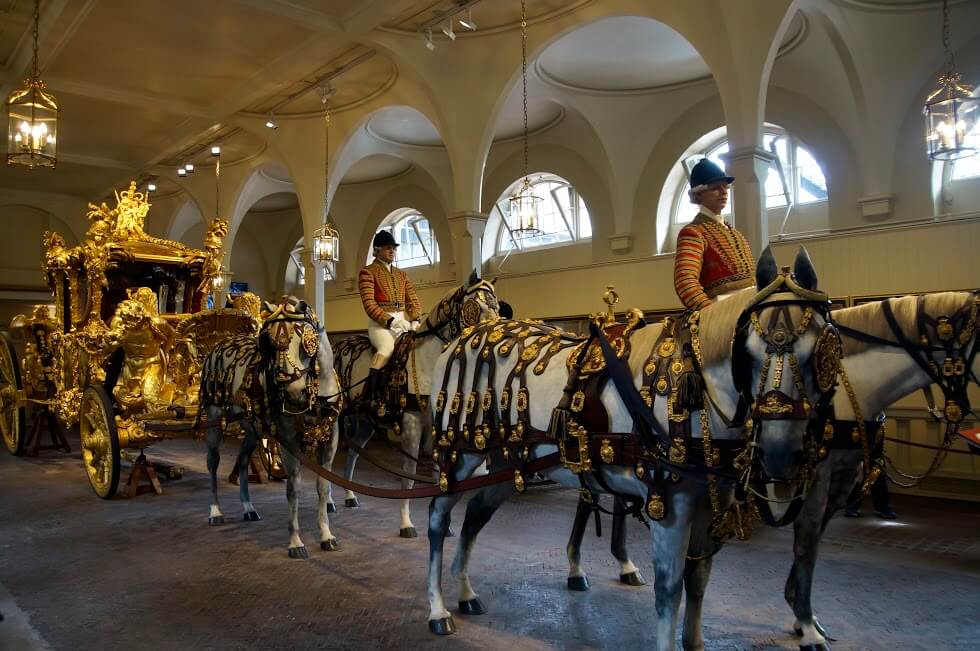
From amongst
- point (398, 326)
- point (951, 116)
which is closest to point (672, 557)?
point (398, 326)

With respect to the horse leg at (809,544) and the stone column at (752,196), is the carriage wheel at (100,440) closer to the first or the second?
the horse leg at (809,544)

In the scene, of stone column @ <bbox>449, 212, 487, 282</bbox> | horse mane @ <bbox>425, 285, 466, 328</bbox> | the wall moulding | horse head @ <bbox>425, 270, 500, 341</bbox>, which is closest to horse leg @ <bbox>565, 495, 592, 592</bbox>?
horse head @ <bbox>425, 270, 500, 341</bbox>

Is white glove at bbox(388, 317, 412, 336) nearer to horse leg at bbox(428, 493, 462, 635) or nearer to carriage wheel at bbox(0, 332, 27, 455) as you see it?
horse leg at bbox(428, 493, 462, 635)

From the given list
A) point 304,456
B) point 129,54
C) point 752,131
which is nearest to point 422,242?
point 129,54

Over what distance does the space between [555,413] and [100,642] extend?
2.92 metres

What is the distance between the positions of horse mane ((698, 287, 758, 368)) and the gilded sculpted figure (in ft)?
21.3

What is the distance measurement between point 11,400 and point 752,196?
11.1m

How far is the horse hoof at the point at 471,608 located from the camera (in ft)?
13.6

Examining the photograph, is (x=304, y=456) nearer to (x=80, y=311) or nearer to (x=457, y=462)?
(x=457, y=462)

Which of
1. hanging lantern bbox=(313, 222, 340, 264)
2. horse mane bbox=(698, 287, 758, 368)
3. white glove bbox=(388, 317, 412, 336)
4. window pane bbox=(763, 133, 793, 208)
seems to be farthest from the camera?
hanging lantern bbox=(313, 222, 340, 264)

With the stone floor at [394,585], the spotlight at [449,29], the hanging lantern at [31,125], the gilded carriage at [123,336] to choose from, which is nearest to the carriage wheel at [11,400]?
the gilded carriage at [123,336]

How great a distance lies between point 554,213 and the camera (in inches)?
606

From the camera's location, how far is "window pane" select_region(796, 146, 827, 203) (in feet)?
36.5

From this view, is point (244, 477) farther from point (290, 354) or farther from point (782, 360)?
point (782, 360)
